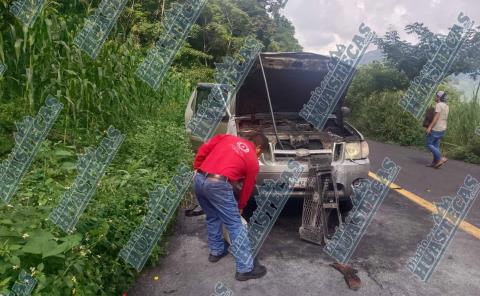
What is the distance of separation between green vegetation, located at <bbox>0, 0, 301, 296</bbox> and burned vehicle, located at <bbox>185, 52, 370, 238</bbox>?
1.20 m

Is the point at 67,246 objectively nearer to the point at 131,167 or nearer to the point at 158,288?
the point at 158,288

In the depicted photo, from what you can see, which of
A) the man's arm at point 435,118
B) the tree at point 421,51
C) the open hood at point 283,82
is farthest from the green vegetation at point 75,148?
the tree at point 421,51

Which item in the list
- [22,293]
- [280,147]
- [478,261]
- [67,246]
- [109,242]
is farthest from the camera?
[280,147]

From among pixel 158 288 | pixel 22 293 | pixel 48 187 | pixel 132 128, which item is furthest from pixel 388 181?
pixel 22 293

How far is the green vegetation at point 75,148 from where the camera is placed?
8.19ft

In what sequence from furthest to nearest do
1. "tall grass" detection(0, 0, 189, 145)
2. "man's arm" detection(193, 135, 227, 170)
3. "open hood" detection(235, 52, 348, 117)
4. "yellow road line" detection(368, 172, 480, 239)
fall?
"open hood" detection(235, 52, 348, 117) < "yellow road line" detection(368, 172, 480, 239) < "tall grass" detection(0, 0, 189, 145) < "man's arm" detection(193, 135, 227, 170)

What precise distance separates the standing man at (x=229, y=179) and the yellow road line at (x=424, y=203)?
2.68 metres

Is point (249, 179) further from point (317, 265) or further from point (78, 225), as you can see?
point (78, 225)

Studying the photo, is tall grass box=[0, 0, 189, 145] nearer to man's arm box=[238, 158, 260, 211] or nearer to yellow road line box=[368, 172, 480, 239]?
man's arm box=[238, 158, 260, 211]

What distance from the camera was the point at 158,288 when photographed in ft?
11.2

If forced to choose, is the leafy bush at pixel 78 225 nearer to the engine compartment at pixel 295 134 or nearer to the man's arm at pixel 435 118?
the engine compartment at pixel 295 134

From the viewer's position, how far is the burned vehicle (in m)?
4.87

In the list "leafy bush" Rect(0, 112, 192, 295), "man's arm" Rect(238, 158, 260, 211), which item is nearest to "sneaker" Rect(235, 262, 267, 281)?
"man's arm" Rect(238, 158, 260, 211)

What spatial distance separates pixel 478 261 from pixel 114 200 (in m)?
3.56
